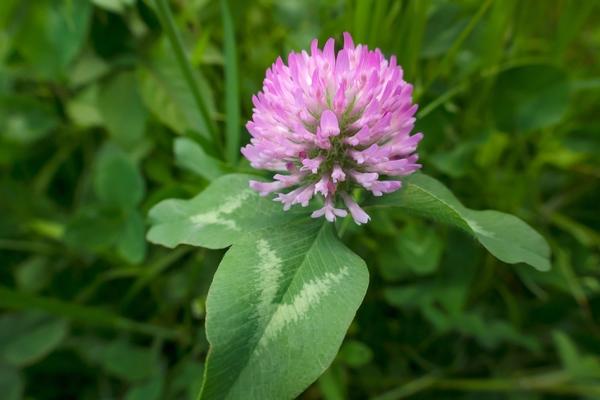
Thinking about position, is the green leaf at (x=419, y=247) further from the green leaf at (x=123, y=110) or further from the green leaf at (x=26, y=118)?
the green leaf at (x=26, y=118)

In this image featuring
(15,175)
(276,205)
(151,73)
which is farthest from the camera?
(15,175)

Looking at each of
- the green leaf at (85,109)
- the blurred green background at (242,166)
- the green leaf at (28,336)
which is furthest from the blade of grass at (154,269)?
the green leaf at (85,109)

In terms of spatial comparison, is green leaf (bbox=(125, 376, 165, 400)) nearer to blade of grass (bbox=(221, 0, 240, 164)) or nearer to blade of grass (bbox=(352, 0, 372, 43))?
blade of grass (bbox=(221, 0, 240, 164))

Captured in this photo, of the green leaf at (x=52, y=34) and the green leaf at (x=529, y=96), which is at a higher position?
the green leaf at (x=52, y=34)

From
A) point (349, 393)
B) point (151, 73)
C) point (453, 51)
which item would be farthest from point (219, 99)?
point (349, 393)

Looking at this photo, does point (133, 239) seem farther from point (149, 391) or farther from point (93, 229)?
point (149, 391)

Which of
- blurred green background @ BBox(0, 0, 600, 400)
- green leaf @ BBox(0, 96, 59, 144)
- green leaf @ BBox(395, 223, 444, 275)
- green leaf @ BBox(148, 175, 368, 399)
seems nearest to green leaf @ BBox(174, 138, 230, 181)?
blurred green background @ BBox(0, 0, 600, 400)

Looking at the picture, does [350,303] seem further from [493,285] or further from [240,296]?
[493,285]

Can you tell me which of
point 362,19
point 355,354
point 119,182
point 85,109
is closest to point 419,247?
point 355,354
